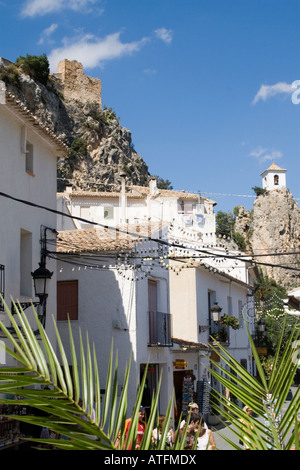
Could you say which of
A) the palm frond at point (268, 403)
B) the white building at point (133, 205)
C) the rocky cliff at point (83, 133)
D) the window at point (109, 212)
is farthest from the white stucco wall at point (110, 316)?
the rocky cliff at point (83, 133)

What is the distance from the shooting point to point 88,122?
6894 cm

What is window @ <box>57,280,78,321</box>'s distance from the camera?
18281 mm

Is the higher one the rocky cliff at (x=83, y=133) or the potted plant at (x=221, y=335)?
the rocky cliff at (x=83, y=133)

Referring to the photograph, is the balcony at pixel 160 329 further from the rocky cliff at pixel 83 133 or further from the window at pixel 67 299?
the rocky cliff at pixel 83 133

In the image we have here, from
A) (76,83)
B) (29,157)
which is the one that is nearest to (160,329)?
(29,157)

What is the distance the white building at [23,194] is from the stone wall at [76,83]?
6265 centimetres

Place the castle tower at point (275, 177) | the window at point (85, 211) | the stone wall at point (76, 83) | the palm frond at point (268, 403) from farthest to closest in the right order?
the castle tower at point (275, 177) → the stone wall at point (76, 83) → the window at point (85, 211) → the palm frond at point (268, 403)

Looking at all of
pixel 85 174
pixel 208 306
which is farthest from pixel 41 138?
pixel 85 174

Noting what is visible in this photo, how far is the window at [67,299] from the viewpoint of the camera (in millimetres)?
18281

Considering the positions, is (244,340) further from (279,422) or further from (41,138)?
(279,422)

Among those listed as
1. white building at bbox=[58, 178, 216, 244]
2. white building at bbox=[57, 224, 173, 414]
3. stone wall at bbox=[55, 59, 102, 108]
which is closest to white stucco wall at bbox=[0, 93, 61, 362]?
white building at bbox=[57, 224, 173, 414]

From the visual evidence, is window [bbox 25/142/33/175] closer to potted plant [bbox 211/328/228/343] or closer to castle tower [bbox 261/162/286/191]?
potted plant [bbox 211/328/228/343]

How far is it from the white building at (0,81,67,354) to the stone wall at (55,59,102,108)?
62654 mm

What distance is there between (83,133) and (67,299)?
5066 cm
